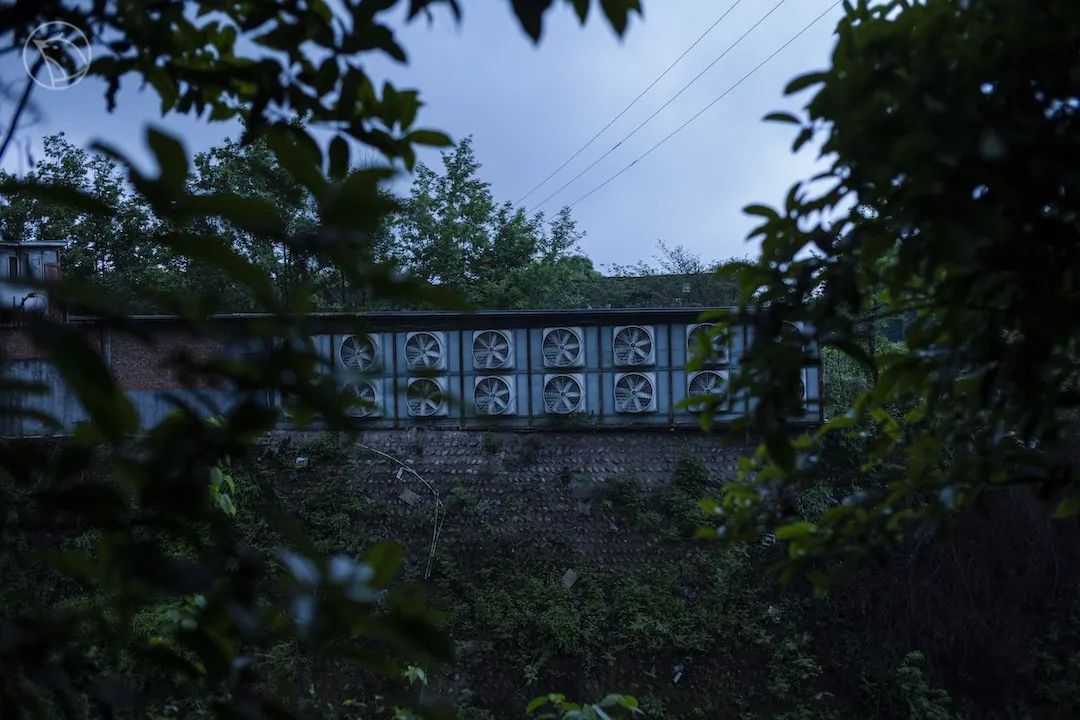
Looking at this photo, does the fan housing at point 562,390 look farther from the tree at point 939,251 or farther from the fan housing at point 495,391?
the tree at point 939,251

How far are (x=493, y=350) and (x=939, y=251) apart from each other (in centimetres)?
1130

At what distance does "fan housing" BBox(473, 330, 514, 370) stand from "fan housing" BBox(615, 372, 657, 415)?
60.6 inches

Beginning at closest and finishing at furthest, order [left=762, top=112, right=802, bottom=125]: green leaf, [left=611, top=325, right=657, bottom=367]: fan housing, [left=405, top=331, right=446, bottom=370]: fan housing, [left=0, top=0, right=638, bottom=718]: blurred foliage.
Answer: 1. [left=0, top=0, right=638, bottom=718]: blurred foliage
2. [left=762, top=112, right=802, bottom=125]: green leaf
3. [left=405, top=331, right=446, bottom=370]: fan housing
4. [left=611, top=325, right=657, bottom=367]: fan housing

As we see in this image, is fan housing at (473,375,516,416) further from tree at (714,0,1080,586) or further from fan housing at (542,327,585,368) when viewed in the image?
tree at (714,0,1080,586)

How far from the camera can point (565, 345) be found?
1245 cm

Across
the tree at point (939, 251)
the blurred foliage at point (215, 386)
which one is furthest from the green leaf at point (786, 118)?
the blurred foliage at point (215, 386)

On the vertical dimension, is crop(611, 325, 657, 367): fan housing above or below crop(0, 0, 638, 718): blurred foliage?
above

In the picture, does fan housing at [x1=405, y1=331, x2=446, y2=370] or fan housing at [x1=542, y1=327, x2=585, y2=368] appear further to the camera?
fan housing at [x1=542, y1=327, x2=585, y2=368]

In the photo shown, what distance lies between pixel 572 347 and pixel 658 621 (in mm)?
4256

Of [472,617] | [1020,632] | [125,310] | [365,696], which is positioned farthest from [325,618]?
[1020,632]

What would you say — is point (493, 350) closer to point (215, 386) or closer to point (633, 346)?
point (633, 346)

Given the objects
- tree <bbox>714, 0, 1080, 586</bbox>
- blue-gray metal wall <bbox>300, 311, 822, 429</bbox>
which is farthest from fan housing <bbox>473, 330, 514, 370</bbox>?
tree <bbox>714, 0, 1080, 586</bbox>

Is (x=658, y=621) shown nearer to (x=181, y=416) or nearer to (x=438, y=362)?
(x=438, y=362)

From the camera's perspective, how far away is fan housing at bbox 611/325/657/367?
40.6ft
